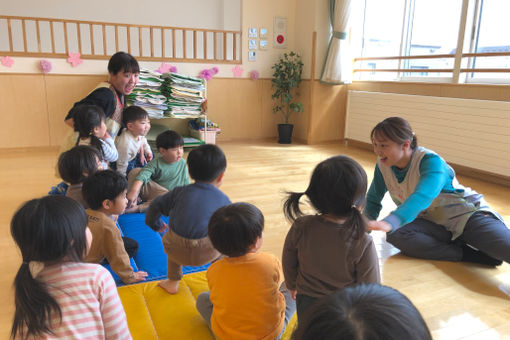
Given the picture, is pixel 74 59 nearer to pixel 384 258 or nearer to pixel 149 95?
pixel 149 95

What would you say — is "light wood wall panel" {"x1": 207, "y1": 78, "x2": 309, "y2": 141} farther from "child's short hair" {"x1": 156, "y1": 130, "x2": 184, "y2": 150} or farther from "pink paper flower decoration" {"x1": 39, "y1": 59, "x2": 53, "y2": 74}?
"child's short hair" {"x1": 156, "y1": 130, "x2": 184, "y2": 150}

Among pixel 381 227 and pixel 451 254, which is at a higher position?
pixel 381 227

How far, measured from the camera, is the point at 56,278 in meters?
0.90

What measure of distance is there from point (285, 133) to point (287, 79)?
2.48ft

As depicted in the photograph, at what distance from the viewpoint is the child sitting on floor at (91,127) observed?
7.67 feet

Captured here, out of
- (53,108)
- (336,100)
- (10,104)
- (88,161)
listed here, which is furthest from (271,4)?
(88,161)

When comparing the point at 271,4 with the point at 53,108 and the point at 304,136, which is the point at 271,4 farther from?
the point at 53,108

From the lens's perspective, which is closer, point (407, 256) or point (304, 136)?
point (407, 256)

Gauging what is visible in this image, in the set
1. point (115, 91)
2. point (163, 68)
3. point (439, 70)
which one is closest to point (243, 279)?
point (115, 91)

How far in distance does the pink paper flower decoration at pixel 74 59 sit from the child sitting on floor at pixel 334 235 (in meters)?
Answer: 4.25

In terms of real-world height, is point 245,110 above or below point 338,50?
below

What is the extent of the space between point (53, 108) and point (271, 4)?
10.4ft

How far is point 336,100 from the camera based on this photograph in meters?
5.64

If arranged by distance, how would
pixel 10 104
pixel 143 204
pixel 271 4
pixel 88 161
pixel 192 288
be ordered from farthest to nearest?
pixel 271 4
pixel 10 104
pixel 143 204
pixel 88 161
pixel 192 288
